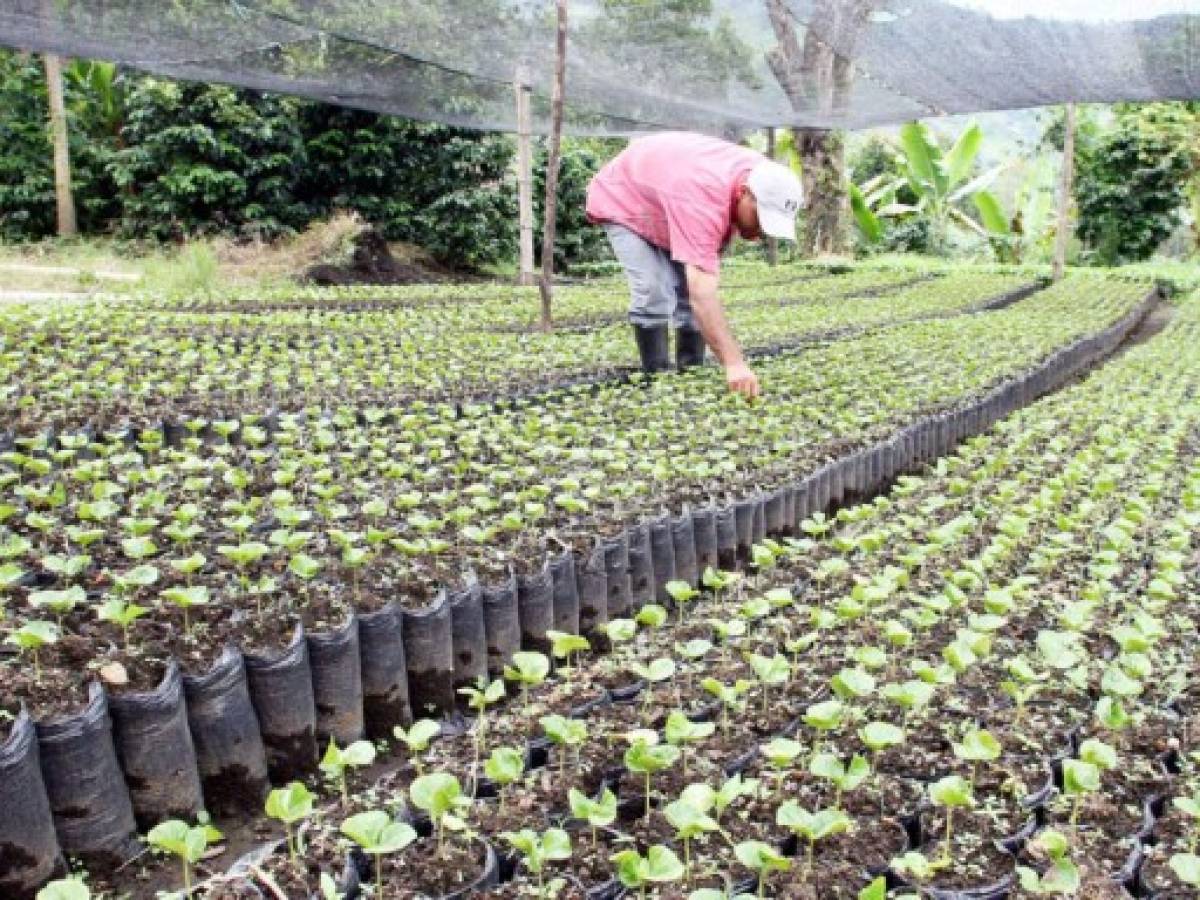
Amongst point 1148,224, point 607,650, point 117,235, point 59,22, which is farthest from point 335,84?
point 1148,224

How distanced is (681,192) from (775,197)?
0.42 m

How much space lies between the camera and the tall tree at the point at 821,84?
837cm

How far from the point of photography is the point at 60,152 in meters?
13.8

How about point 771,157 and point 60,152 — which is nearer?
point 60,152

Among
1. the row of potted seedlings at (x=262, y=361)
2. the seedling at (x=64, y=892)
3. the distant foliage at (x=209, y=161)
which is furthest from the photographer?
the distant foliage at (x=209, y=161)

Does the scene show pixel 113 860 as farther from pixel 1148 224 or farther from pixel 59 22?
pixel 1148 224

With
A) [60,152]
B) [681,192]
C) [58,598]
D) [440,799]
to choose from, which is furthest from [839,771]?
[60,152]

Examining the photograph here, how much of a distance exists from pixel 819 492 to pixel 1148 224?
57.4 feet

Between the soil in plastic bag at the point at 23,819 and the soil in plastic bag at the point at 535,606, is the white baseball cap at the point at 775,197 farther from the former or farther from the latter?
the soil in plastic bag at the point at 23,819

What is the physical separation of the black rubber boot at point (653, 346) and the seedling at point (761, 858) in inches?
158

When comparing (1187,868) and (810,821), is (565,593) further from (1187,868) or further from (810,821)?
(1187,868)

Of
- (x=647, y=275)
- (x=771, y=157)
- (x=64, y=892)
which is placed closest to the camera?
(x=64, y=892)

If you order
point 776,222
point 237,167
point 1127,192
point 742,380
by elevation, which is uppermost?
point 237,167

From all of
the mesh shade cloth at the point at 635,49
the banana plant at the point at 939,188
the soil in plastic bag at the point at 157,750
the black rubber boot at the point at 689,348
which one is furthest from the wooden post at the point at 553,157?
the banana plant at the point at 939,188
